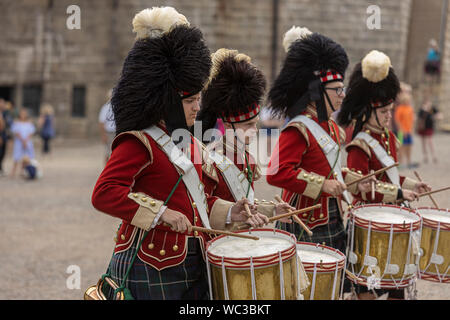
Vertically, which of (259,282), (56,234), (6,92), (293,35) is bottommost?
(56,234)

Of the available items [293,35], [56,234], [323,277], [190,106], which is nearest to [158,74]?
[190,106]

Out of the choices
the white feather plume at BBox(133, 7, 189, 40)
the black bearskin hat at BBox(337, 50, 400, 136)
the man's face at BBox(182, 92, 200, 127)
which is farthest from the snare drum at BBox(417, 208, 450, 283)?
the white feather plume at BBox(133, 7, 189, 40)

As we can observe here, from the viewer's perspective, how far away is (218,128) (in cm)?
350

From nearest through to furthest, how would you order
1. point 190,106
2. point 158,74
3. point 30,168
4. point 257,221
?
point 158,74 → point 190,106 → point 257,221 → point 30,168

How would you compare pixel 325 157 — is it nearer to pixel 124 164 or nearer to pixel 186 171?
pixel 186 171

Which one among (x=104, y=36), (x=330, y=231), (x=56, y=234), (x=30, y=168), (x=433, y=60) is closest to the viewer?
(x=330, y=231)

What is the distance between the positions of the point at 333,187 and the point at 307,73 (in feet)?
2.74

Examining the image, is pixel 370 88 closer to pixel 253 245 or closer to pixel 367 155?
pixel 367 155

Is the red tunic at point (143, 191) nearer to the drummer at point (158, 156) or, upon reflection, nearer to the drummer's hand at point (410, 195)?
the drummer at point (158, 156)

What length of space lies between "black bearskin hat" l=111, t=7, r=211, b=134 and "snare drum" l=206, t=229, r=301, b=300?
656 millimetres

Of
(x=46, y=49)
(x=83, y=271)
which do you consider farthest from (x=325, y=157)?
(x=46, y=49)

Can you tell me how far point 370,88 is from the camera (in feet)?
13.8

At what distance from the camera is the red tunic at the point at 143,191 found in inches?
93.7

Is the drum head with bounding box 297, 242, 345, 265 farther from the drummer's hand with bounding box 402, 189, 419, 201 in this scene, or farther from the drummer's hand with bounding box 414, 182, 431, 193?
the drummer's hand with bounding box 414, 182, 431, 193
